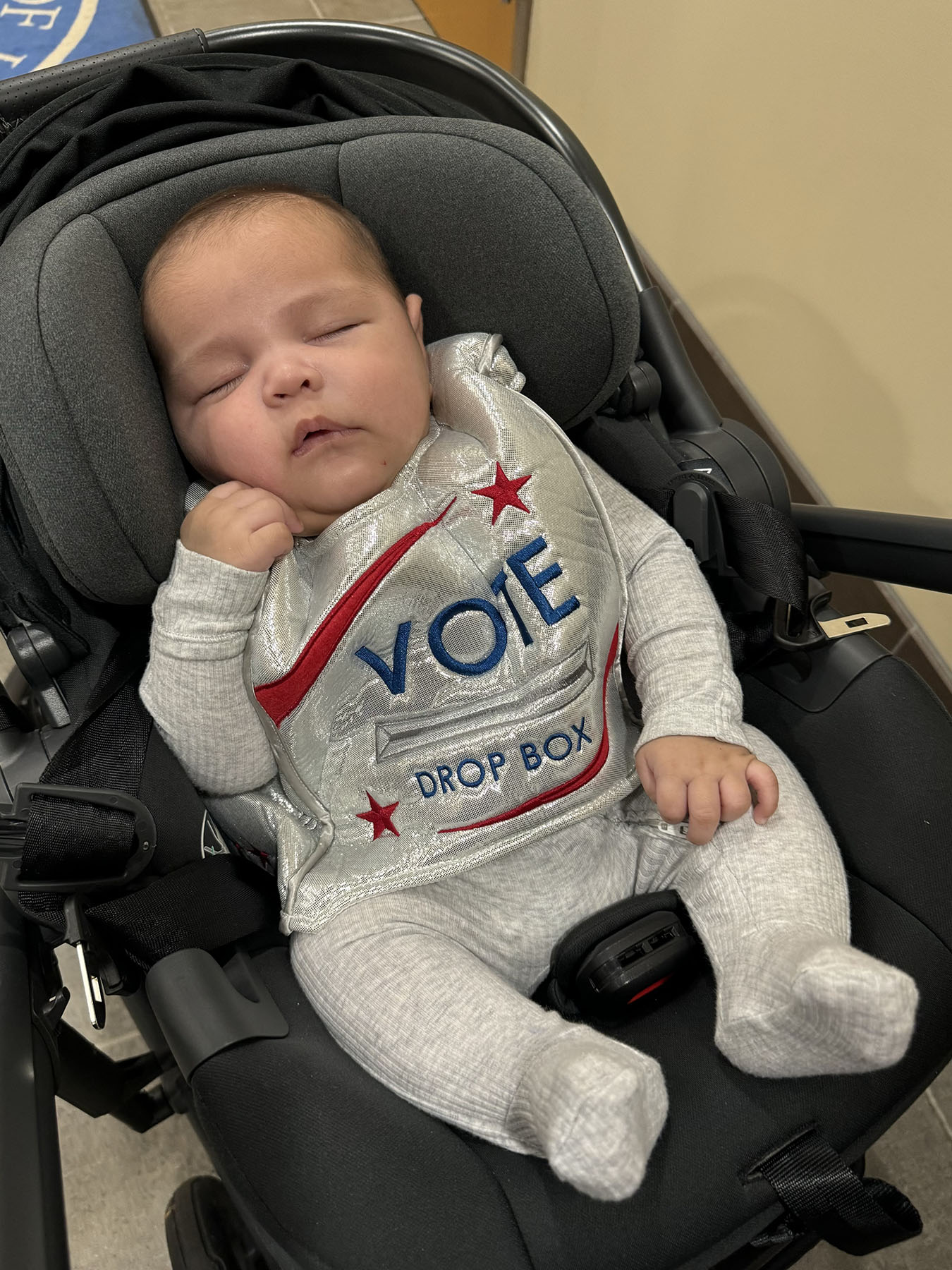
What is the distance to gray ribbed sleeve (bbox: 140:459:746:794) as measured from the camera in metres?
0.75

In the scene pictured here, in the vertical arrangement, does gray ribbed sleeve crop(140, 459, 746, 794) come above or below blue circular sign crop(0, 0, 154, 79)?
below

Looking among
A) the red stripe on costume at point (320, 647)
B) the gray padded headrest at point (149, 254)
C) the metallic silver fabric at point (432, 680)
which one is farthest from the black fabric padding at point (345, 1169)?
the gray padded headrest at point (149, 254)

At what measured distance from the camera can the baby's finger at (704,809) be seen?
739 millimetres

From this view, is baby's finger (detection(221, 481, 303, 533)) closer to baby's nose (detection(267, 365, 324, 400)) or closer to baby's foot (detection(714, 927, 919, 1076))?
baby's nose (detection(267, 365, 324, 400))

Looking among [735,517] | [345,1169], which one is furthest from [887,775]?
[345,1169]

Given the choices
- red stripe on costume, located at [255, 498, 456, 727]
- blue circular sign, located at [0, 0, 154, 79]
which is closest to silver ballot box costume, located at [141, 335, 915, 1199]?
red stripe on costume, located at [255, 498, 456, 727]

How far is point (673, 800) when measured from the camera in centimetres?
75

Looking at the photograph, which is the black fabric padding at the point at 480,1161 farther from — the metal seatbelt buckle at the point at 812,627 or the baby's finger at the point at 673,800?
the metal seatbelt buckle at the point at 812,627

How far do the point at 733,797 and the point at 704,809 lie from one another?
22 mm

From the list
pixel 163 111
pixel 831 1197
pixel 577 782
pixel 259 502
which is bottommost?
pixel 831 1197

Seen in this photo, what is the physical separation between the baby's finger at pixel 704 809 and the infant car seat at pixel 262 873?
0.39 ft

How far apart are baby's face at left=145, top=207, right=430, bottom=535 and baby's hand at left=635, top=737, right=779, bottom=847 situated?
0.31m

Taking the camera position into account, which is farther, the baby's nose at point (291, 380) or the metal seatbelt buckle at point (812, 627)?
the metal seatbelt buckle at point (812, 627)

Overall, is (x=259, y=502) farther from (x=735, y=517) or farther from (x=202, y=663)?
(x=735, y=517)
